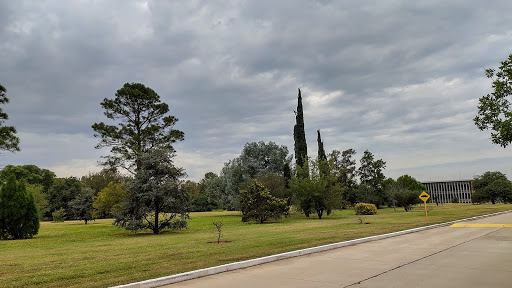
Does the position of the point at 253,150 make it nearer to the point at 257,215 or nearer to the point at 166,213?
the point at 257,215

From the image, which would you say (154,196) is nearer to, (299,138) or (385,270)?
(385,270)

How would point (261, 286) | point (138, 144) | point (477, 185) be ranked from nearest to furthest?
point (261, 286) → point (138, 144) → point (477, 185)

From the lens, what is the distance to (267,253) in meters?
10.9

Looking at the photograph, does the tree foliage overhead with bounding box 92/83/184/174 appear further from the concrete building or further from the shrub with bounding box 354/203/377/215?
the concrete building

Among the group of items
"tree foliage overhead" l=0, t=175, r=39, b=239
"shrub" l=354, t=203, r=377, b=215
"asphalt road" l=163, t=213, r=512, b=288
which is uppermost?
"tree foliage overhead" l=0, t=175, r=39, b=239

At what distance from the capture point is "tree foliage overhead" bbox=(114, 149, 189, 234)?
72.8 feet

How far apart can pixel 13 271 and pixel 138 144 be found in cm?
2873

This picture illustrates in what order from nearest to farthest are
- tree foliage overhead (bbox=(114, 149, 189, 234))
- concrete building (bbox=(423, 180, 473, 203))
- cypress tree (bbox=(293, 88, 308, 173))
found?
1. tree foliage overhead (bbox=(114, 149, 189, 234))
2. cypress tree (bbox=(293, 88, 308, 173))
3. concrete building (bbox=(423, 180, 473, 203))

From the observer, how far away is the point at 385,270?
26.0 feet

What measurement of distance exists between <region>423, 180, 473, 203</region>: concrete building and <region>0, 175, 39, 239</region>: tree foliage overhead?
147654 millimetres

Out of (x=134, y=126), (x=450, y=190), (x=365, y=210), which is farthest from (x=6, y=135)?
(x=450, y=190)

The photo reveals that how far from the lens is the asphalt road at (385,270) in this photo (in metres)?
6.82

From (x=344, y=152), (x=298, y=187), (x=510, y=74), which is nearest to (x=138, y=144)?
(x=298, y=187)

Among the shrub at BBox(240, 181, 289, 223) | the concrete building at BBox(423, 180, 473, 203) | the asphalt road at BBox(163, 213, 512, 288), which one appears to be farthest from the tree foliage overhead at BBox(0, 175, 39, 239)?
the concrete building at BBox(423, 180, 473, 203)
